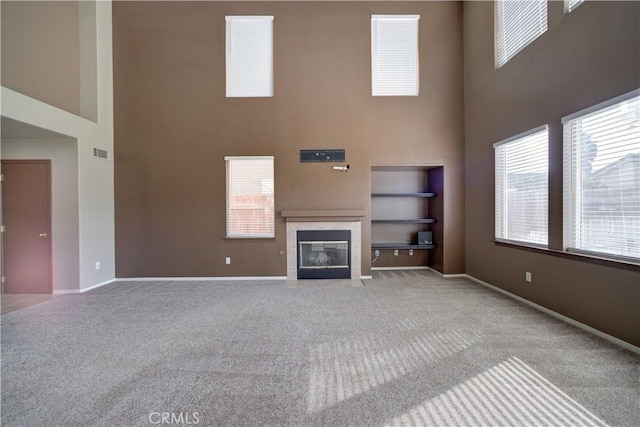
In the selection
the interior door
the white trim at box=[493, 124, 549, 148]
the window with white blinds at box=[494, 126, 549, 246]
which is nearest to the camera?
the white trim at box=[493, 124, 549, 148]

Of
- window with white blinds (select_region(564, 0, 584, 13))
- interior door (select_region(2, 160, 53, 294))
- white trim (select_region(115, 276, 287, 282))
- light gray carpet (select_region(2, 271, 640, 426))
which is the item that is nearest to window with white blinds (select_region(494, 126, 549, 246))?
light gray carpet (select_region(2, 271, 640, 426))

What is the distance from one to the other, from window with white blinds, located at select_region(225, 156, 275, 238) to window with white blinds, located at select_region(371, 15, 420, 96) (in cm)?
263

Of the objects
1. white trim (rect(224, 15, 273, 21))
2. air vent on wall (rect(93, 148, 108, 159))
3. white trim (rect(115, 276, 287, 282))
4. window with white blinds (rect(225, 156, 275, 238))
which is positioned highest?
white trim (rect(224, 15, 273, 21))

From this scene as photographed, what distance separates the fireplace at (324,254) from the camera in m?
5.12

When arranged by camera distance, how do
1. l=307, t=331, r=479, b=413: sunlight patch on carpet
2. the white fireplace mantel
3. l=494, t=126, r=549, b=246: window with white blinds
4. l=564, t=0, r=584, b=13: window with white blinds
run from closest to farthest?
1. l=307, t=331, r=479, b=413: sunlight patch on carpet
2. l=564, t=0, r=584, b=13: window with white blinds
3. l=494, t=126, r=549, b=246: window with white blinds
4. the white fireplace mantel

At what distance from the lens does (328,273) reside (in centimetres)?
512

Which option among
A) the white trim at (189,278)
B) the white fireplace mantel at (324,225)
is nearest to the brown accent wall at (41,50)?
the white trim at (189,278)

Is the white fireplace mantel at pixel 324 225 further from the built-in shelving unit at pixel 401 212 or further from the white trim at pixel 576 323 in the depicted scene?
the white trim at pixel 576 323

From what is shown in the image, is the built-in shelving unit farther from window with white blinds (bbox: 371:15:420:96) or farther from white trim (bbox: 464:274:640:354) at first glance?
white trim (bbox: 464:274:640:354)

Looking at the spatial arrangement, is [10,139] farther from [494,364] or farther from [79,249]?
[494,364]

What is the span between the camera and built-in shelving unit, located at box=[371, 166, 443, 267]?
5766 mm

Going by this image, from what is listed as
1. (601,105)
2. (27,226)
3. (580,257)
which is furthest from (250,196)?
(601,105)

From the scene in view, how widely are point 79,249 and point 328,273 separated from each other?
162 inches

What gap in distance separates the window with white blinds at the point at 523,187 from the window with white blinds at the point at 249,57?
4.22 metres
